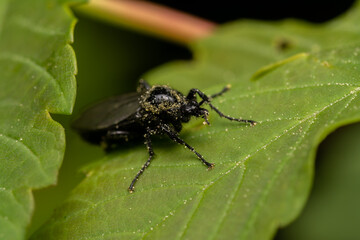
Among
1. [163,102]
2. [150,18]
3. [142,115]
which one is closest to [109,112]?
[142,115]

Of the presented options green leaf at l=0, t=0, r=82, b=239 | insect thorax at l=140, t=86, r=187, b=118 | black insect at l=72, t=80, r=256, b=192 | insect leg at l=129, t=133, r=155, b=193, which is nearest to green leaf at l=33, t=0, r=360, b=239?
insect leg at l=129, t=133, r=155, b=193

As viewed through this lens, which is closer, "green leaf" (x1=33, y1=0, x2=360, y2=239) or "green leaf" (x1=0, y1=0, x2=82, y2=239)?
"green leaf" (x1=33, y1=0, x2=360, y2=239)

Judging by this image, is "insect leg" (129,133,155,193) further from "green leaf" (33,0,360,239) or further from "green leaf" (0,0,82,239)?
"green leaf" (0,0,82,239)

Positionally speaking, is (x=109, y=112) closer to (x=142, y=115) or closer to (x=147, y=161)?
(x=142, y=115)

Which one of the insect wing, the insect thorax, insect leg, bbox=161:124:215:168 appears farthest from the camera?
the insect wing

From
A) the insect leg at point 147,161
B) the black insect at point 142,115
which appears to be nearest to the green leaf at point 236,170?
the insect leg at point 147,161

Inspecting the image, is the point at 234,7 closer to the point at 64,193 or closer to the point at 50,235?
the point at 64,193
